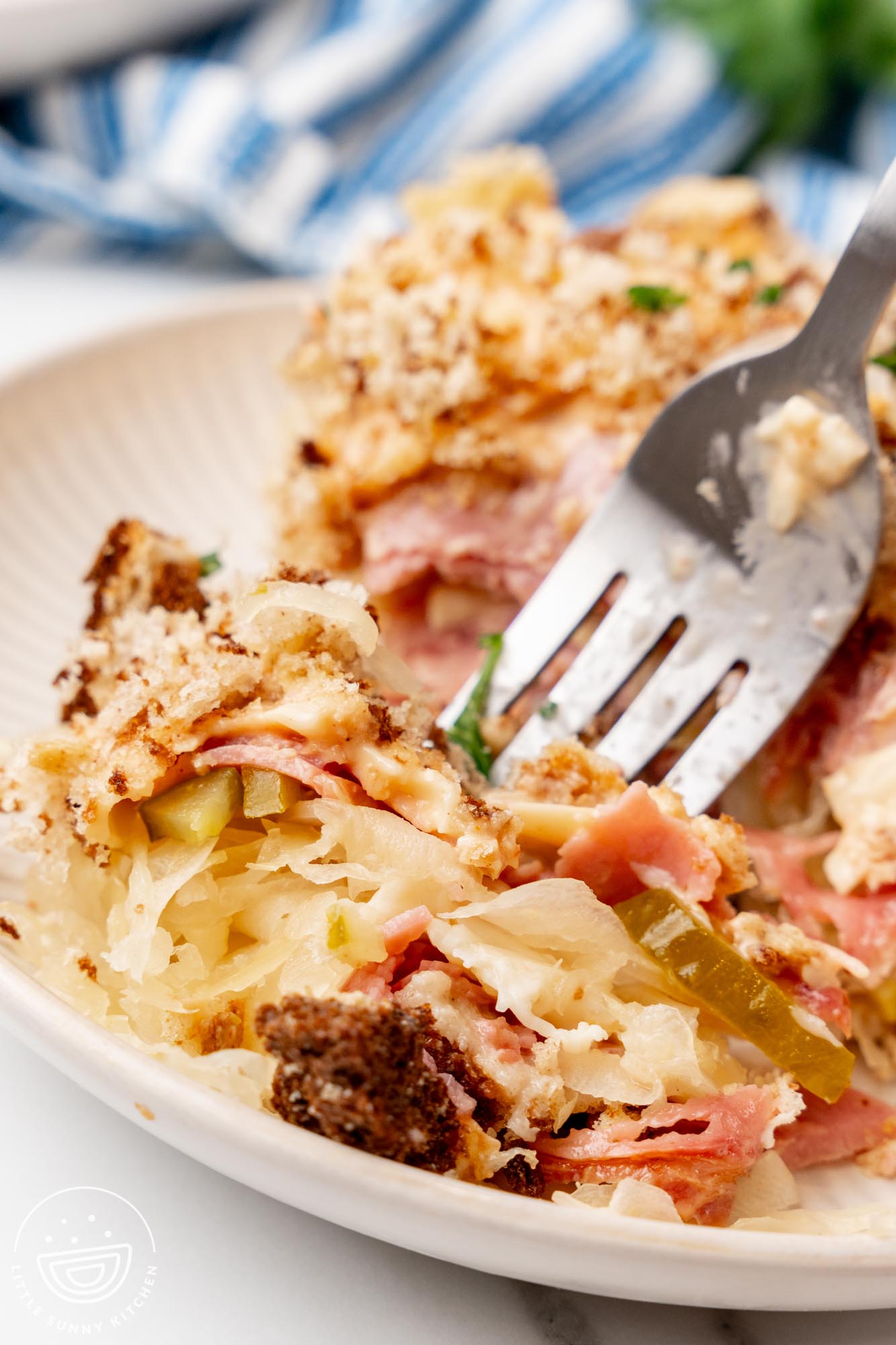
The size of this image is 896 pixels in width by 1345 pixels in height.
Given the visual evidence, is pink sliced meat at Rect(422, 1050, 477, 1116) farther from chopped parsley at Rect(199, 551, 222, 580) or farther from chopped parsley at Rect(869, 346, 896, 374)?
chopped parsley at Rect(869, 346, 896, 374)

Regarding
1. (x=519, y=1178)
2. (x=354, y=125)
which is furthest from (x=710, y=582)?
(x=354, y=125)

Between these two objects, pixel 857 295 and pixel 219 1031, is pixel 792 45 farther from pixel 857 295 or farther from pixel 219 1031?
pixel 219 1031

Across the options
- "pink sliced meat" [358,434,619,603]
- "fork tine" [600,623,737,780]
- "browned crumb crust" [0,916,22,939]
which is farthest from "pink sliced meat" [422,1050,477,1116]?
"pink sliced meat" [358,434,619,603]

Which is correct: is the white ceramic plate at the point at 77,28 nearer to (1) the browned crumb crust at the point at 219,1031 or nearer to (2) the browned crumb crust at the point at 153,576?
(2) the browned crumb crust at the point at 153,576

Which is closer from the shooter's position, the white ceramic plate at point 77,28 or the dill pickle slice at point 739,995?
the dill pickle slice at point 739,995

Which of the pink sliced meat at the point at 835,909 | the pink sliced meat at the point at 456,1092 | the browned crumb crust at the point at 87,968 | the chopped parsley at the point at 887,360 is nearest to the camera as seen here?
the pink sliced meat at the point at 456,1092

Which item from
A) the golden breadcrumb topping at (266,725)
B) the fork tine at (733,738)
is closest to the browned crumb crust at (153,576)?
the golden breadcrumb topping at (266,725)
